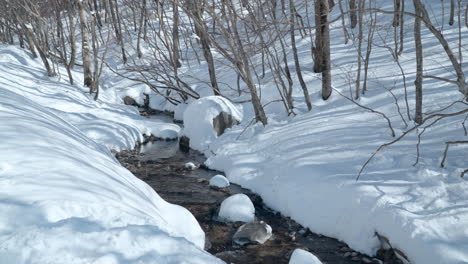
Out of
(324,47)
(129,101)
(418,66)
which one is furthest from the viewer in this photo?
(129,101)

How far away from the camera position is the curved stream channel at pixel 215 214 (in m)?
5.33

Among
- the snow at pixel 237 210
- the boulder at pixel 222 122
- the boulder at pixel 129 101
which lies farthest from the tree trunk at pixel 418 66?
the boulder at pixel 129 101

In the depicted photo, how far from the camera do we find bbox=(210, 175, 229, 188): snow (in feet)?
25.6

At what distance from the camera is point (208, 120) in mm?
10523

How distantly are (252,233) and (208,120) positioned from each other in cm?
526

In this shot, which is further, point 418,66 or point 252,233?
point 418,66

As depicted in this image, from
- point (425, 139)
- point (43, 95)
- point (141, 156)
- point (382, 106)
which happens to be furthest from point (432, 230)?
point (43, 95)

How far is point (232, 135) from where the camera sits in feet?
33.0

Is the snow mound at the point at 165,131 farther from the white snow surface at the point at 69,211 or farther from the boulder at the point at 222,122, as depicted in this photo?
the white snow surface at the point at 69,211

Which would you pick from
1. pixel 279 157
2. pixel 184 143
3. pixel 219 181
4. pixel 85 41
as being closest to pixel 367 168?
pixel 279 157

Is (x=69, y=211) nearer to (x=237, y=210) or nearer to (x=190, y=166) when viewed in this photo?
(x=237, y=210)

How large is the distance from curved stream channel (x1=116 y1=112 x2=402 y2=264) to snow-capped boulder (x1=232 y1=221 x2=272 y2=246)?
0.26 ft

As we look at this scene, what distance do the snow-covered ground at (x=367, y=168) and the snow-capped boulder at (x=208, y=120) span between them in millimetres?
144

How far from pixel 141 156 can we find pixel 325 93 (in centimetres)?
491
